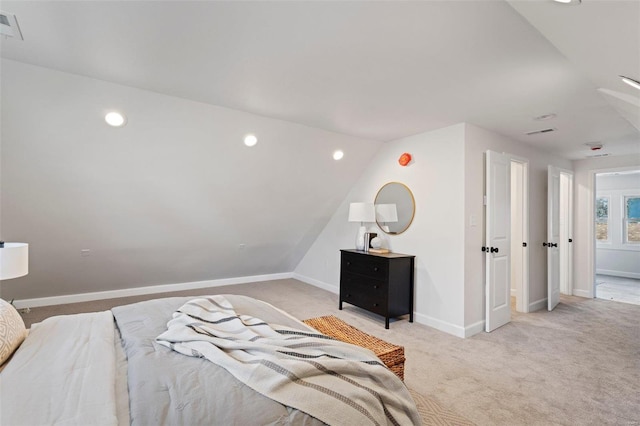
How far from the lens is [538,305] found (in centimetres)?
464

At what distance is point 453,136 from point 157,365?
3521mm

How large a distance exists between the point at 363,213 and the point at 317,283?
206 centimetres

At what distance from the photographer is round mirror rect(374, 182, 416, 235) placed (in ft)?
13.4

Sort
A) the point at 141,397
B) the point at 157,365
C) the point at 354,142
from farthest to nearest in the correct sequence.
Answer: the point at 354,142
the point at 157,365
the point at 141,397

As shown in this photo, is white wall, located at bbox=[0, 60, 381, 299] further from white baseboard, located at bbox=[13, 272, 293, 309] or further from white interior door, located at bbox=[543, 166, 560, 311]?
white interior door, located at bbox=[543, 166, 560, 311]

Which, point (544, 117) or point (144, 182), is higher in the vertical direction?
point (544, 117)

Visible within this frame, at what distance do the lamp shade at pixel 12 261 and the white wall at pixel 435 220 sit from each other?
12.3 feet

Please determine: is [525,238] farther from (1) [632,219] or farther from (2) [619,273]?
(1) [632,219]

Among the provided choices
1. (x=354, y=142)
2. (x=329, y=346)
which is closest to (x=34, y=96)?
(x=329, y=346)

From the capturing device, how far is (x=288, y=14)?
1.67 metres

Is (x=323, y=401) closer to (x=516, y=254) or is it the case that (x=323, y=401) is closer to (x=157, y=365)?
(x=157, y=365)

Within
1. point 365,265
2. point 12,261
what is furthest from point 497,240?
point 12,261

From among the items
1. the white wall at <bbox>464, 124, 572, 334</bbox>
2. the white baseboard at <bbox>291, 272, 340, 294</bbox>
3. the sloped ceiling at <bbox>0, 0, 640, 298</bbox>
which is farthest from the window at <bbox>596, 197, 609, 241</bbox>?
the white baseboard at <bbox>291, 272, 340, 294</bbox>

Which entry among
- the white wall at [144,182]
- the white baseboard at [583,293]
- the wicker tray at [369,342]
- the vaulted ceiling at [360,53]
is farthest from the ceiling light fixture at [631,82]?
the white baseboard at [583,293]
